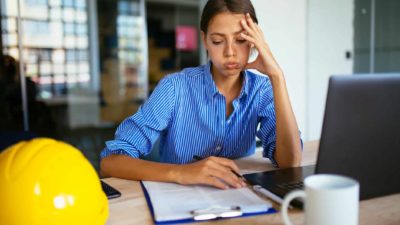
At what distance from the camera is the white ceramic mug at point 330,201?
559 mm

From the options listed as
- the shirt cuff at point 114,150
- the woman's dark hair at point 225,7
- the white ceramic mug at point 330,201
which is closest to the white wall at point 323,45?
the woman's dark hair at point 225,7

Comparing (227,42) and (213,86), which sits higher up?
(227,42)

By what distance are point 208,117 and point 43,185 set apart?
0.81 metres

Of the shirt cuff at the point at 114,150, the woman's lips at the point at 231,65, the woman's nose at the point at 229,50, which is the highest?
the woman's nose at the point at 229,50

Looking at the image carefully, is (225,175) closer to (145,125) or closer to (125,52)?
(145,125)

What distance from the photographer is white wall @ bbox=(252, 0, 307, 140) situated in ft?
10.8

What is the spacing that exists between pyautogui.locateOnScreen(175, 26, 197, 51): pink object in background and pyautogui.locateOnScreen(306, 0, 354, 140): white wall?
4058mm

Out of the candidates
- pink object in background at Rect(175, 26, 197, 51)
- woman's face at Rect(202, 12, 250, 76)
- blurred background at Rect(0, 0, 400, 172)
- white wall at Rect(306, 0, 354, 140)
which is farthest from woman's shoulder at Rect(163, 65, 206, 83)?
pink object in background at Rect(175, 26, 197, 51)

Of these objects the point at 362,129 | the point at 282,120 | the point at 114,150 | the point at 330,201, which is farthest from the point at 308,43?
the point at 330,201

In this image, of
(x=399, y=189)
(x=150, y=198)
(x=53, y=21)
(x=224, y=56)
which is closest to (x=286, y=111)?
(x=224, y=56)

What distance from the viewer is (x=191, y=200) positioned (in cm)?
86

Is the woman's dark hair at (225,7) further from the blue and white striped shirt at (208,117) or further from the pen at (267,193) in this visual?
the pen at (267,193)

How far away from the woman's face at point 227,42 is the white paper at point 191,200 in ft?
1.61

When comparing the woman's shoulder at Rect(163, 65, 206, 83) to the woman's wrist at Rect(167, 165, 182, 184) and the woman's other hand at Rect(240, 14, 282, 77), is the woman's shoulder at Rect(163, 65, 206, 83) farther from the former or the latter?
the woman's wrist at Rect(167, 165, 182, 184)
